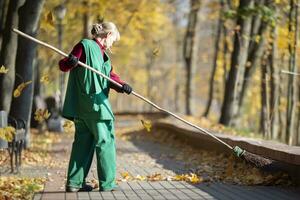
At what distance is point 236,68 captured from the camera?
758 inches

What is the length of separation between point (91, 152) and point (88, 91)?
0.79 meters

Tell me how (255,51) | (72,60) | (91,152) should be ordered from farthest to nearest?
(255,51)
(91,152)
(72,60)

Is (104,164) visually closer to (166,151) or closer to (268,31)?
(166,151)

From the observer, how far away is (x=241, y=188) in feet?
26.9

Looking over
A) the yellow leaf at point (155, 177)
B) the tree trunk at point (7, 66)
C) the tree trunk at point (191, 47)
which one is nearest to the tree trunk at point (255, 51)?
the tree trunk at point (191, 47)

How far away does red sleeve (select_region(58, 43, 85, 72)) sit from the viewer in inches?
288

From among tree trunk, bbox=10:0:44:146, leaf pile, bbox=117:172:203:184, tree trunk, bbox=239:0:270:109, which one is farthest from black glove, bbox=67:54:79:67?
tree trunk, bbox=239:0:270:109

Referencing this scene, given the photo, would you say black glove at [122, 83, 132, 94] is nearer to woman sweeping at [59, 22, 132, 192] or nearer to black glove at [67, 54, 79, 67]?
woman sweeping at [59, 22, 132, 192]

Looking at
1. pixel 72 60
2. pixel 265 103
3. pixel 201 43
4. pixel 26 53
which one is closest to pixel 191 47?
pixel 265 103

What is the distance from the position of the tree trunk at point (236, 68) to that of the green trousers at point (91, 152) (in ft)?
36.8

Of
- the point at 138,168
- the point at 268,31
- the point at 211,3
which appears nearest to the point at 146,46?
the point at 211,3

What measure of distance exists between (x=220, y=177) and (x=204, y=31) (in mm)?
30637

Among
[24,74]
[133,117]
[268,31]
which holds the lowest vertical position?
[133,117]

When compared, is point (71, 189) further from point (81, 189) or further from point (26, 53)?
point (26, 53)
